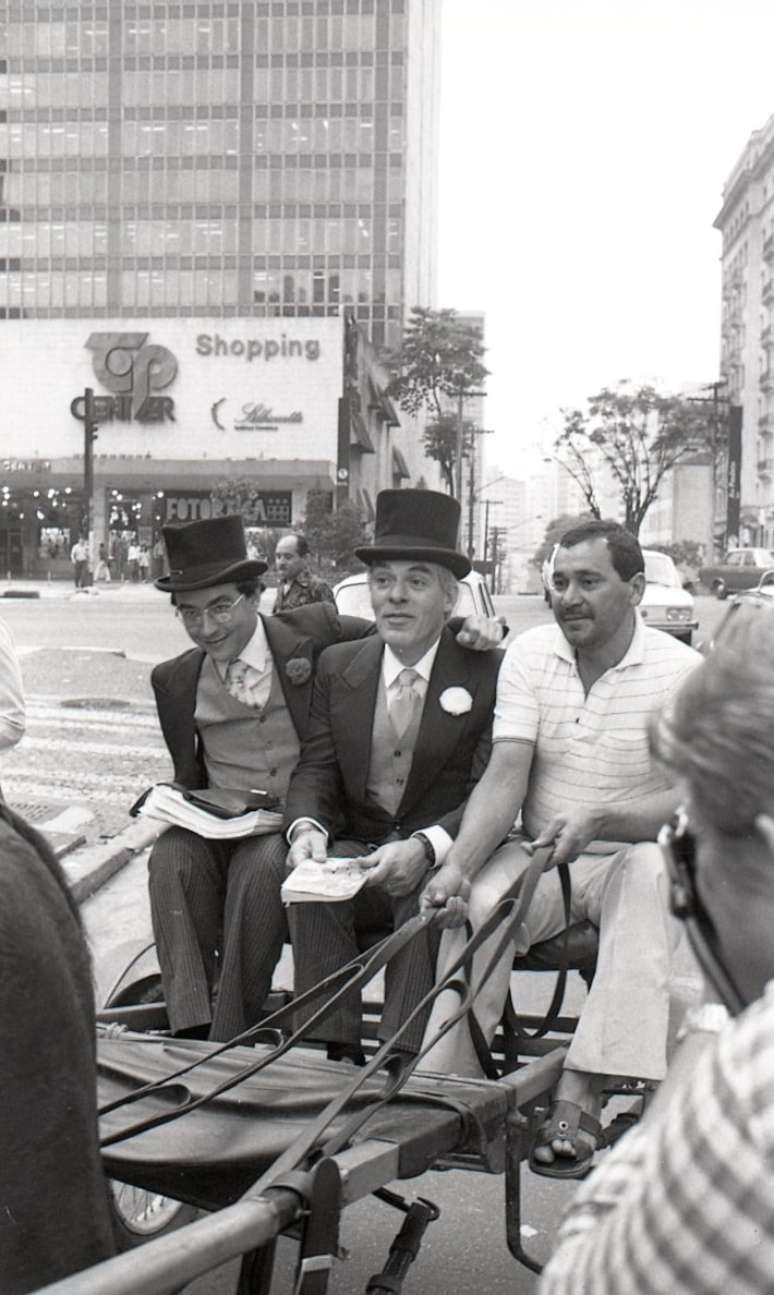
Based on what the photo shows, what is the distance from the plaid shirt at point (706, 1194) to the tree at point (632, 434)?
220ft

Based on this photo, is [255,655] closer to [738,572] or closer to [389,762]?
[389,762]

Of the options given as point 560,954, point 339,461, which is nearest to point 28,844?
point 560,954

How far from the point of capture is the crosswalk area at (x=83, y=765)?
32.1ft

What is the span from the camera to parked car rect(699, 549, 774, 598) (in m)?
51.4

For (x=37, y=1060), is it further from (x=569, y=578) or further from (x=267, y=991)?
(x=569, y=578)

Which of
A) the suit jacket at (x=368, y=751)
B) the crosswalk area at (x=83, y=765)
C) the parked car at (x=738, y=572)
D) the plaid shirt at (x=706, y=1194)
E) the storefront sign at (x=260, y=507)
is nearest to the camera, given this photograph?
the plaid shirt at (x=706, y=1194)

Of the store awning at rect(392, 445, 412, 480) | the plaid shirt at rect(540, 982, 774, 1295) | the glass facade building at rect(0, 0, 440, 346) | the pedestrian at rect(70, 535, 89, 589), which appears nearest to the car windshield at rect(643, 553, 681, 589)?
the pedestrian at rect(70, 535, 89, 589)

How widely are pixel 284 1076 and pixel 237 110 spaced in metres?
113

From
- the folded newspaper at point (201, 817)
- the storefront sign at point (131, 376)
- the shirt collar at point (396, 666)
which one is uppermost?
the storefront sign at point (131, 376)

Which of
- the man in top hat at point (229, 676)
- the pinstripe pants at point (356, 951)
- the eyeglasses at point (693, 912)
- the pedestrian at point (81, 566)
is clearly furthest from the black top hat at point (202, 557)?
the pedestrian at point (81, 566)

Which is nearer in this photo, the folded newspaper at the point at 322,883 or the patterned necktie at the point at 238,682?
the folded newspaper at the point at 322,883

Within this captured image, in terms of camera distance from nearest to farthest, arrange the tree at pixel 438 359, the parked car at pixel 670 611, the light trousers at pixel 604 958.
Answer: the light trousers at pixel 604 958, the parked car at pixel 670 611, the tree at pixel 438 359

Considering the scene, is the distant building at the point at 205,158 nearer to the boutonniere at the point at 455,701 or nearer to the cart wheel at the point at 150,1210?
the boutonniere at the point at 455,701

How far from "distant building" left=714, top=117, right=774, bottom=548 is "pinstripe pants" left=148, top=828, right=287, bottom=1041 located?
3812 inches
